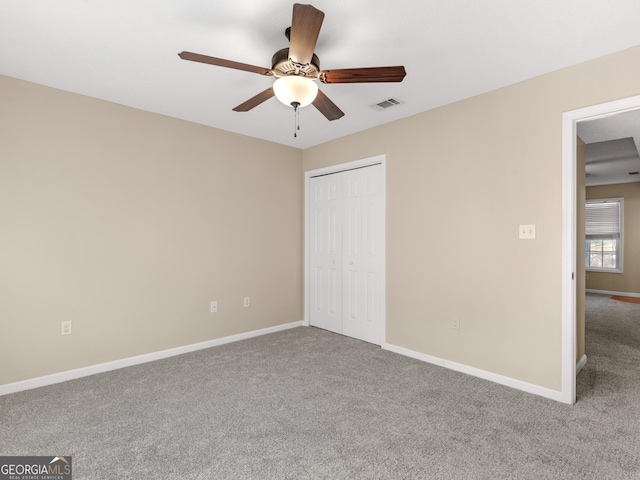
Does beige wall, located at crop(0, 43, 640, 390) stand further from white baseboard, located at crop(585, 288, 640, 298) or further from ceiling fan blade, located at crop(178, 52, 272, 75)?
white baseboard, located at crop(585, 288, 640, 298)

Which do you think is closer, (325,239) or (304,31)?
(304,31)

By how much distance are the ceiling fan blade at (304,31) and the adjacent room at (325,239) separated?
0.02 meters

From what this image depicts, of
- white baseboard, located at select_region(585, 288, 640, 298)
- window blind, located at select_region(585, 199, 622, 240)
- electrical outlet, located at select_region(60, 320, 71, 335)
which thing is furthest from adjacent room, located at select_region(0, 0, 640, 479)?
window blind, located at select_region(585, 199, 622, 240)

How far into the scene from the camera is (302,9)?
154 cm

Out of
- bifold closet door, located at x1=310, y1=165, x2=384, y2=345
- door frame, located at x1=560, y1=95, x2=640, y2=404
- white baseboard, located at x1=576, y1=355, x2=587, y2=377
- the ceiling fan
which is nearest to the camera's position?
the ceiling fan

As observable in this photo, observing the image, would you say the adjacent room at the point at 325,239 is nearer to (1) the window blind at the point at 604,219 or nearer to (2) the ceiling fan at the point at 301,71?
(2) the ceiling fan at the point at 301,71

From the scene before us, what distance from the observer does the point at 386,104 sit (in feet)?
10.7

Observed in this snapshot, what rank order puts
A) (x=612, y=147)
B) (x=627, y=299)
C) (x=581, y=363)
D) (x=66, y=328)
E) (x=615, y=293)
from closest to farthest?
1. (x=66, y=328)
2. (x=581, y=363)
3. (x=612, y=147)
4. (x=627, y=299)
5. (x=615, y=293)

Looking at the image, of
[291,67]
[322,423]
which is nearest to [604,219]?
[322,423]

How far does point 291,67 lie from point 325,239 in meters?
2.79

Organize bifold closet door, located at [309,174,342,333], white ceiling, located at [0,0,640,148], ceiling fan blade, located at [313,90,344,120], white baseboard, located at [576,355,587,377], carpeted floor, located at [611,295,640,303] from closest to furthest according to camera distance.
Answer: white ceiling, located at [0,0,640,148] < ceiling fan blade, located at [313,90,344,120] < white baseboard, located at [576,355,587,377] < bifold closet door, located at [309,174,342,333] < carpeted floor, located at [611,295,640,303]

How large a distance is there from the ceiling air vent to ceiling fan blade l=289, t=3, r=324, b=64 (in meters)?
1.44

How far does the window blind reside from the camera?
7.47 metres

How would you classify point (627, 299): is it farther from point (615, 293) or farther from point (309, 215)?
point (309, 215)
